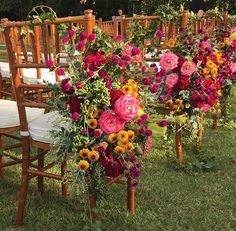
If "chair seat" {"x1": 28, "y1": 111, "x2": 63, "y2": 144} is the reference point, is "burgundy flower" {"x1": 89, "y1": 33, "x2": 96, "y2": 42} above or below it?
above

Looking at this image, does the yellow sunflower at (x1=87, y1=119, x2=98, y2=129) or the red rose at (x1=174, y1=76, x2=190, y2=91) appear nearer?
the yellow sunflower at (x1=87, y1=119, x2=98, y2=129)

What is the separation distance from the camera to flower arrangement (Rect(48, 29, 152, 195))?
2.23 m

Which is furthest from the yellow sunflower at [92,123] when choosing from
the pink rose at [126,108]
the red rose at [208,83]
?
the red rose at [208,83]

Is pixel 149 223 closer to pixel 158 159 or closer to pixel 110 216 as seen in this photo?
pixel 110 216

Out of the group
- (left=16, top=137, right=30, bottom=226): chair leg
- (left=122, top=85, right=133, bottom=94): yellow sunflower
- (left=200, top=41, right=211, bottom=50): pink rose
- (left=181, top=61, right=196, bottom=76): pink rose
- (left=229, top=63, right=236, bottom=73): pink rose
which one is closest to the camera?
(left=122, top=85, right=133, bottom=94): yellow sunflower

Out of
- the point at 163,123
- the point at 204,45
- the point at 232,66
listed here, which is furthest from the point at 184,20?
the point at 163,123

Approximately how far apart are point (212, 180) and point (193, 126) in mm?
455

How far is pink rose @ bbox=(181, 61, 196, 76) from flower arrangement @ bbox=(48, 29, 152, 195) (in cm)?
116

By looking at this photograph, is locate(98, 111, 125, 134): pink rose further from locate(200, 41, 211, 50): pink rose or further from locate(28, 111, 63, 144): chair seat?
locate(200, 41, 211, 50): pink rose

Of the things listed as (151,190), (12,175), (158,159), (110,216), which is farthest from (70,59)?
(158,159)

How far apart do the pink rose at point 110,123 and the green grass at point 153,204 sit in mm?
446

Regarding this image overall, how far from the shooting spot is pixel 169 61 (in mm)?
3346

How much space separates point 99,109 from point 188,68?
1.42 meters

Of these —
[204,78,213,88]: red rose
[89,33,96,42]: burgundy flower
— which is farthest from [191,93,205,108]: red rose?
[89,33,96,42]: burgundy flower
